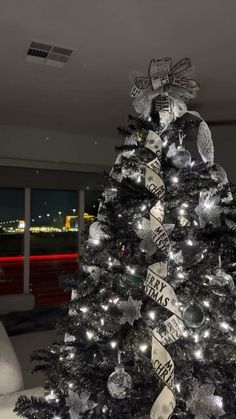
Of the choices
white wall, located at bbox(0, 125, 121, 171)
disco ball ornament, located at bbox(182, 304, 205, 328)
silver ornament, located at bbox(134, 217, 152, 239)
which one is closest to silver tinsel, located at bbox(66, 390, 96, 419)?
disco ball ornament, located at bbox(182, 304, 205, 328)

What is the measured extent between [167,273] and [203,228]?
22 centimetres

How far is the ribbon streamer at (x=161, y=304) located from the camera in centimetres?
115

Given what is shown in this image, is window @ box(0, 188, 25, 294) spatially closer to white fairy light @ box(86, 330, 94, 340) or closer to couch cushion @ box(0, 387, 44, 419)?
couch cushion @ box(0, 387, 44, 419)

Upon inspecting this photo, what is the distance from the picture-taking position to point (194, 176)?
1.32 meters

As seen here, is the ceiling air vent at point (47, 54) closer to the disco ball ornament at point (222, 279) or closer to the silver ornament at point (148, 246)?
the silver ornament at point (148, 246)

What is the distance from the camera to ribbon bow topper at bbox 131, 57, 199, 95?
1.41 meters

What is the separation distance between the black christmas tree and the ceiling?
626mm

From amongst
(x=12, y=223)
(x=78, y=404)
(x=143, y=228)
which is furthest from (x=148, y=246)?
(x=12, y=223)

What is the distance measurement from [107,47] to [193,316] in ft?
5.58

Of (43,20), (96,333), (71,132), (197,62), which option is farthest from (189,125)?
(71,132)

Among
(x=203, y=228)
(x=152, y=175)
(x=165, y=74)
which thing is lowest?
(x=203, y=228)

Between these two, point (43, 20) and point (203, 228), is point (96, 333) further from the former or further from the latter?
point (43, 20)

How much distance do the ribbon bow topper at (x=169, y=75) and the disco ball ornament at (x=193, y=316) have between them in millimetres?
808

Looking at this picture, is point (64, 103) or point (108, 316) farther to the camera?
point (64, 103)
